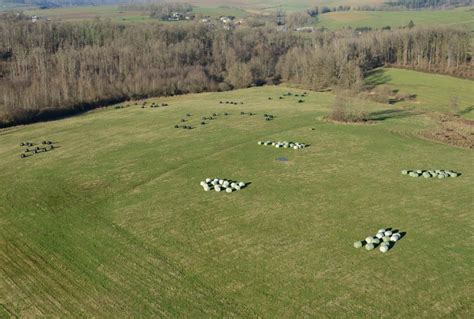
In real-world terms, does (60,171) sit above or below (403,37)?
below

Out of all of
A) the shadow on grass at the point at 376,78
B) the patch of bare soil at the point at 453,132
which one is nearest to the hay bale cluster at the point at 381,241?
the patch of bare soil at the point at 453,132

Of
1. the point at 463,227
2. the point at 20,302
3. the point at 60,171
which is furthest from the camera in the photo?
the point at 60,171

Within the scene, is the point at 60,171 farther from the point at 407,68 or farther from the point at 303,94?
the point at 407,68

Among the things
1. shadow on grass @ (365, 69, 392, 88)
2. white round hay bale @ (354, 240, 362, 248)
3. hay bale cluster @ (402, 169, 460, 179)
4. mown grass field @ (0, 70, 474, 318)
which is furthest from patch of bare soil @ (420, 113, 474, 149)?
shadow on grass @ (365, 69, 392, 88)

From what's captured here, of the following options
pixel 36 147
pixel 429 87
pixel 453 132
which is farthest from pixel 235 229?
pixel 429 87

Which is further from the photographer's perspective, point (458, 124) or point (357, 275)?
point (458, 124)

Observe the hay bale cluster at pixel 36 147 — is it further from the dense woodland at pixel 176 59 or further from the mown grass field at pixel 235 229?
the dense woodland at pixel 176 59

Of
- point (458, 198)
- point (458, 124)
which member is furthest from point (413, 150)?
point (458, 124)

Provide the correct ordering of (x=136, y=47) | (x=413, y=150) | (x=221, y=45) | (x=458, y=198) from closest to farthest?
(x=458, y=198), (x=413, y=150), (x=136, y=47), (x=221, y=45)
